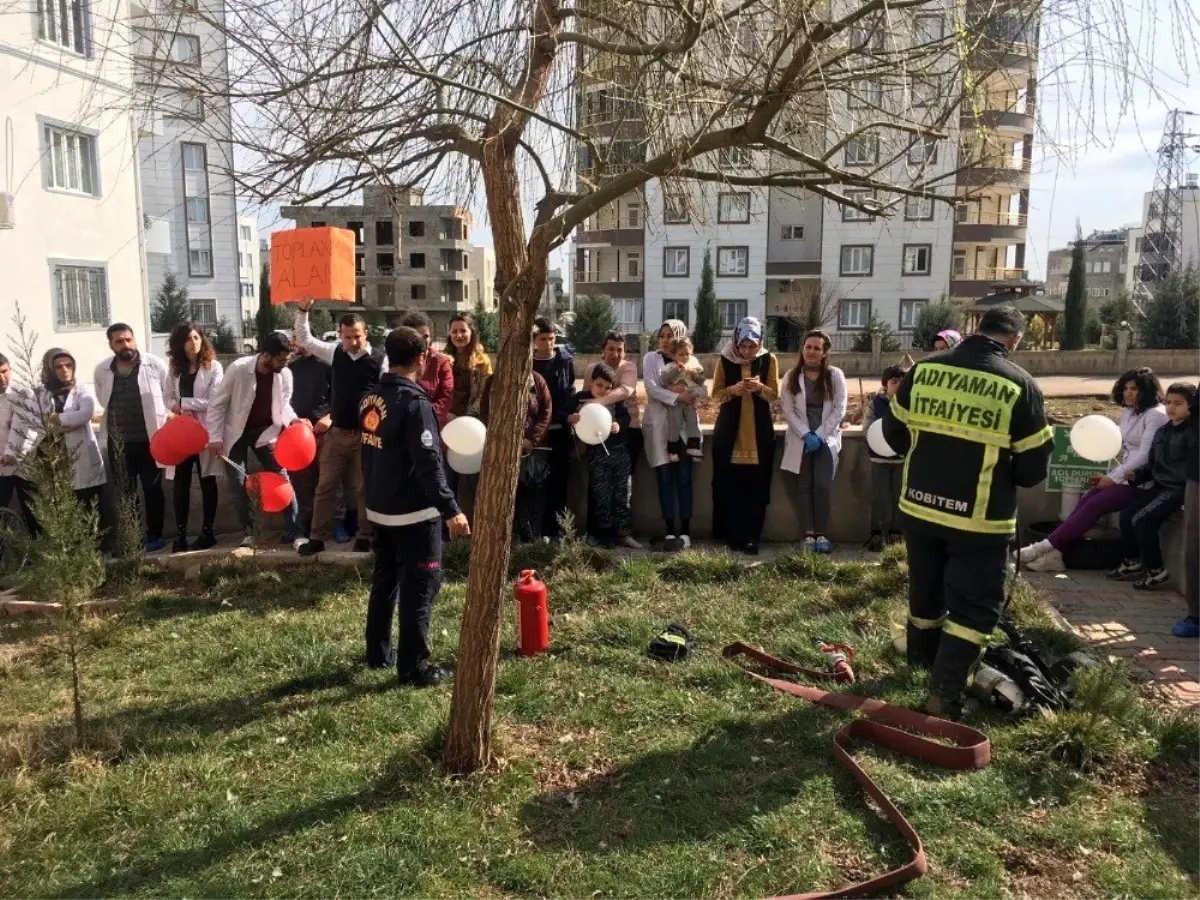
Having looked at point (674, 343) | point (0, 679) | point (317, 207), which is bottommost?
point (0, 679)

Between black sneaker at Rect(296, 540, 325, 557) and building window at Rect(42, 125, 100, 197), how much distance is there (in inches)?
534

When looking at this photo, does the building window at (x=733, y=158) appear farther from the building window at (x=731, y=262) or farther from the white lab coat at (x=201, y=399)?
the building window at (x=731, y=262)

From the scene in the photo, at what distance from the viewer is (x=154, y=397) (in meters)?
7.44

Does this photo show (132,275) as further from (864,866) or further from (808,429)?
(864,866)

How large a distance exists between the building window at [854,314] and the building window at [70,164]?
35.1m

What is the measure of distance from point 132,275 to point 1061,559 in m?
20.5

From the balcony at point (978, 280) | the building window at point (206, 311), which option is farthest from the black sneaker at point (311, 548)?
the building window at point (206, 311)

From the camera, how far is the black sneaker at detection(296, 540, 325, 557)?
7180 mm

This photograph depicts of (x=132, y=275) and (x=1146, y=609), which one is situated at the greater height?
(x=132, y=275)

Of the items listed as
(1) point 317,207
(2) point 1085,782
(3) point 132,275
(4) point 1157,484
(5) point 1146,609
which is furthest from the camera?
(3) point 132,275

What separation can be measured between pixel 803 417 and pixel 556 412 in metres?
2.04

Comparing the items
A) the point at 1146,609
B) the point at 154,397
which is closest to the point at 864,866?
the point at 1146,609

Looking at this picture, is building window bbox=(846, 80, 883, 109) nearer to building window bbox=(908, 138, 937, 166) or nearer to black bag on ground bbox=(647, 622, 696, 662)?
building window bbox=(908, 138, 937, 166)

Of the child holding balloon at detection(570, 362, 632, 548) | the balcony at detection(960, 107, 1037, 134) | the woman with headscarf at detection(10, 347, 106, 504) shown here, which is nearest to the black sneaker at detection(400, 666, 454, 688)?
the child holding balloon at detection(570, 362, 632, 548)
